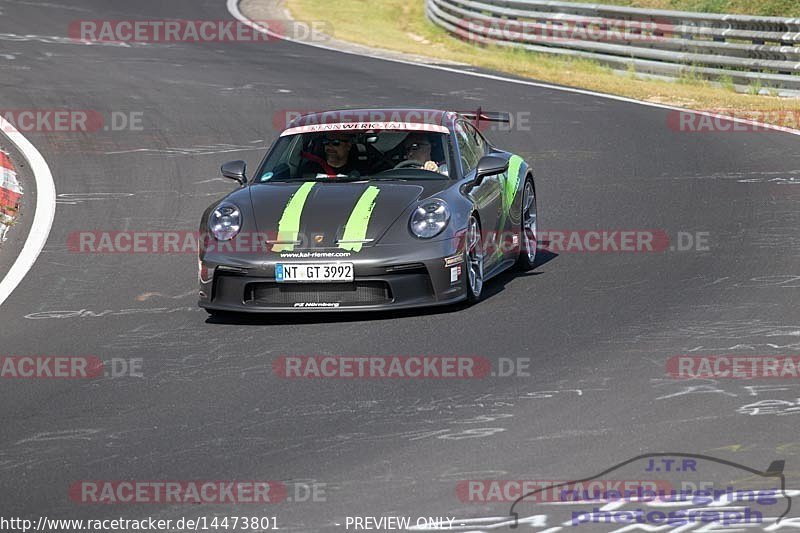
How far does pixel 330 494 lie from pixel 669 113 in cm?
1380

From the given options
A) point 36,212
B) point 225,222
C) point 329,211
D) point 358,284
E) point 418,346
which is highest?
point 329,211

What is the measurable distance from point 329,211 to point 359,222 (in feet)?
0.83

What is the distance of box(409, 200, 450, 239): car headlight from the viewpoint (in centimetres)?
940

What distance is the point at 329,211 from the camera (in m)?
9.58

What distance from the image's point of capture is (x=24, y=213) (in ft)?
43.0

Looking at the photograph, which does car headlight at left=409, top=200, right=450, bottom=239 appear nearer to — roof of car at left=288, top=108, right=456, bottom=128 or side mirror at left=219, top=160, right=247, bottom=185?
roof of car at left=288, top=108, right=456, bottom=128

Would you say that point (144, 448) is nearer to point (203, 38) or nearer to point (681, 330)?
point (681, 330)

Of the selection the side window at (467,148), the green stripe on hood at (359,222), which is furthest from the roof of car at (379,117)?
the green stripe on hood at (359,222)

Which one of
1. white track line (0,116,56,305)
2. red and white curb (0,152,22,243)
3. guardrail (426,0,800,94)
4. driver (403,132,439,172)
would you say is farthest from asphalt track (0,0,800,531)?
guardrail (426,0,800,94)

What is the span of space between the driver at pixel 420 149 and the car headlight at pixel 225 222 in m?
1.46

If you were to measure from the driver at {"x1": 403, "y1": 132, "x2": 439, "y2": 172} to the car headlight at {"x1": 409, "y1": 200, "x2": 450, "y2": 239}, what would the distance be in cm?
88

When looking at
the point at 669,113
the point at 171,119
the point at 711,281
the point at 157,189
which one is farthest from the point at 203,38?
the point at 711,281

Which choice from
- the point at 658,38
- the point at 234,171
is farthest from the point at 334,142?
the point at 658,38

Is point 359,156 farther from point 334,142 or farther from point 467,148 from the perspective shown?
point 467,148
